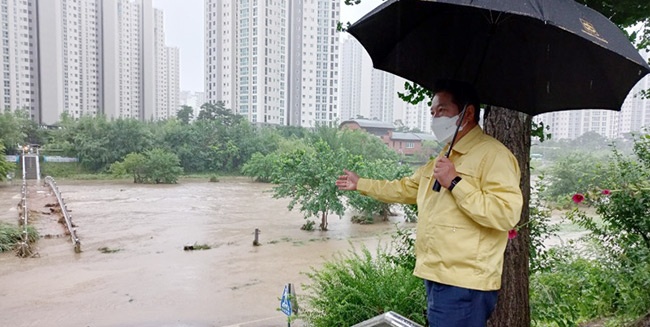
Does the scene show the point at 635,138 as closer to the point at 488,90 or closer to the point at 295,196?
the point at 488,90

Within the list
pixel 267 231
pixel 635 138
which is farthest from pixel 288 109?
pixel 635 138

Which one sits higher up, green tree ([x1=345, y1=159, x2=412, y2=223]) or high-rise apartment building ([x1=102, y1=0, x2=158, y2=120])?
high-rise apartment building ([x1=102, y1=0, x2=158, y2=120])

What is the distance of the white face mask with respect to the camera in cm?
108

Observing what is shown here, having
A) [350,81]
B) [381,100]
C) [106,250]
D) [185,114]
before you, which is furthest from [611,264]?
[185,114]

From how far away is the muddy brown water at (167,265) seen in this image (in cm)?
515

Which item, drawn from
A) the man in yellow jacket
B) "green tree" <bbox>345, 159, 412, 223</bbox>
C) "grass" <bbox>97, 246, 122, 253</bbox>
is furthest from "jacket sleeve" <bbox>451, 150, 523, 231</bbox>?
"grass" <bbox>97, 246, 122, 253</bbox>

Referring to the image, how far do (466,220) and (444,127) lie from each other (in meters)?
0.26

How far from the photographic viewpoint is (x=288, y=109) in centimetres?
2934

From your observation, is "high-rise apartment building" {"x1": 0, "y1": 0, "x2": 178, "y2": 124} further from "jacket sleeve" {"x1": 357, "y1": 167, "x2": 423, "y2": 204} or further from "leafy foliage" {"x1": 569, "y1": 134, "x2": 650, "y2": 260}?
"leafy foliage" {"x1": 569, "y1": 134, "x2": 650, "y2": 260}

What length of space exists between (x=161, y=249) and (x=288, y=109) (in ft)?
69.8

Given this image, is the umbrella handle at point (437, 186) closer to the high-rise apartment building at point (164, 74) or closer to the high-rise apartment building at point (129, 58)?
the high-rise apartment building at point (129, 58)

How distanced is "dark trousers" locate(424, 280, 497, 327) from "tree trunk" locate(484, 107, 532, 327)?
2.57 feet

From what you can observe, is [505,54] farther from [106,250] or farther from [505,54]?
[106,250]

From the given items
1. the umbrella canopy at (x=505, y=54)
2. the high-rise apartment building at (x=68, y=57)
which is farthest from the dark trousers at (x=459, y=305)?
the high-rise apartment building at (x=68, y=57)
